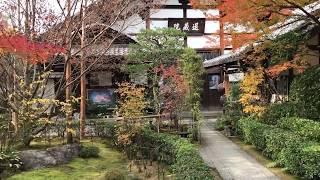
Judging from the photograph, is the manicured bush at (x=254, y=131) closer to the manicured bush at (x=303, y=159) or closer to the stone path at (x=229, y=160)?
the stone path at (x=229, y=160)

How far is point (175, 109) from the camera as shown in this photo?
19578mm

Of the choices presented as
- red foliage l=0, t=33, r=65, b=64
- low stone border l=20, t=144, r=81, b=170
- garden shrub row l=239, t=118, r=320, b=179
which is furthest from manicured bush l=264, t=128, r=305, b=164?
red foliage l=0, t=33, r=65, b=64

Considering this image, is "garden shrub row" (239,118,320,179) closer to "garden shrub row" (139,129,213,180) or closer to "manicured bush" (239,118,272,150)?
"manicured bush" (239,118,272,150)

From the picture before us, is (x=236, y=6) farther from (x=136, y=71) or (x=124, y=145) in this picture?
(x=136, y=71)

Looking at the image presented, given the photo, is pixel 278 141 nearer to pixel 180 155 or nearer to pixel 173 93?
pixel 180 155

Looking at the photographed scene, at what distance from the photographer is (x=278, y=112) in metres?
17.5

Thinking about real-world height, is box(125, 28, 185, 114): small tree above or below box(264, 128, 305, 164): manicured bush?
above

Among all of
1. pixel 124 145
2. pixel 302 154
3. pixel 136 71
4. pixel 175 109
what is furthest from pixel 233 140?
pixel 302 154

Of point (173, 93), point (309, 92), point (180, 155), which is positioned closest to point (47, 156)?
point (180, 155)

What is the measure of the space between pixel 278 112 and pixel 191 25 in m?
15.2

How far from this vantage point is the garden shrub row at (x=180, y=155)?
360 inches

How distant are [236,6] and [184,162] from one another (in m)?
7.07

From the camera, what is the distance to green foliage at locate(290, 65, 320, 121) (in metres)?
15.8

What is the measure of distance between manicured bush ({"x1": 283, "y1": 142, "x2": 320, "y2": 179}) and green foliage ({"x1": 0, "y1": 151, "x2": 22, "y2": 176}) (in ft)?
26.8
